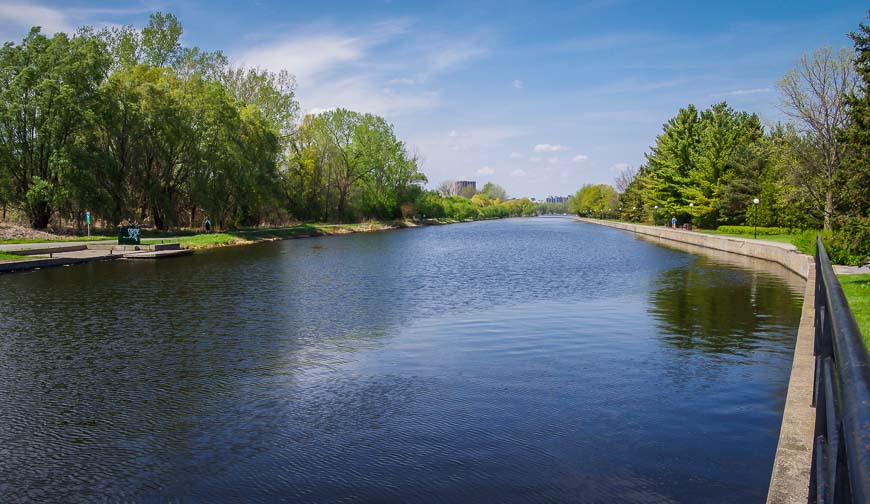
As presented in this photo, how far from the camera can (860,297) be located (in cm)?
1356

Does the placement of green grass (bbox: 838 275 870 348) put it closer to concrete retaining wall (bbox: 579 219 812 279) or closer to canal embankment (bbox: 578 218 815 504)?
canal embankment (bbox: 578 218 815 504)

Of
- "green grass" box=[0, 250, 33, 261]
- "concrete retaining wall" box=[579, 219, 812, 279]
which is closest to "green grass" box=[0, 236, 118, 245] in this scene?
"green grass" box=[0, 250, 33, 261]

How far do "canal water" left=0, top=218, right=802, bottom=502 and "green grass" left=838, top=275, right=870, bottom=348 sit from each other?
127 cm

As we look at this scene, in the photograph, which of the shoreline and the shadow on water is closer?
the shadow on water

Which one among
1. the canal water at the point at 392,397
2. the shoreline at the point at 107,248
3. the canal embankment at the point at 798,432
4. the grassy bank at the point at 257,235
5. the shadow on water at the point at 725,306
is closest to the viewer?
the canal embankment at the point at 798,432

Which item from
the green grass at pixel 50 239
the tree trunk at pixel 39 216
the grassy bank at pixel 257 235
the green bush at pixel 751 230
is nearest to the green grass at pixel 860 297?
the green bush at pixel 751 230

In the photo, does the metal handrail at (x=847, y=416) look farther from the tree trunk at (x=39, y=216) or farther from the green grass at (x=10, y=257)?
the tree trunk at (x=39, y=216)

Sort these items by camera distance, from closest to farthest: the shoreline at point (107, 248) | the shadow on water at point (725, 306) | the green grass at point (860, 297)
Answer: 1. the green grass at point (860, 297)
2. the shadow on water at point (725, 306)
3. the shoreline at point (107, 248)

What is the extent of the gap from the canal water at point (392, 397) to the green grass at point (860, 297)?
4.16ft

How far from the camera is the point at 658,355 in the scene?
36.1 ft

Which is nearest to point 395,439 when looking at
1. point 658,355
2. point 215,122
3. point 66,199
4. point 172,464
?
point 172,464

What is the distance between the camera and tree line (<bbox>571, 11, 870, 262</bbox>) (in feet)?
50.5

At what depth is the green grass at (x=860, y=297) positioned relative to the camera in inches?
392

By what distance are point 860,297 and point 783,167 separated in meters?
28.6
